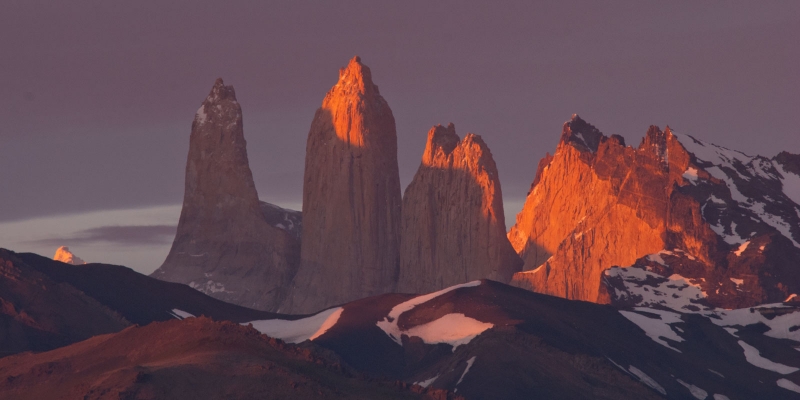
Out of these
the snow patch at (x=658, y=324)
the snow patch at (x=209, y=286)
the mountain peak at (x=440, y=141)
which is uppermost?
the mountain peak at (x=440, y=141)

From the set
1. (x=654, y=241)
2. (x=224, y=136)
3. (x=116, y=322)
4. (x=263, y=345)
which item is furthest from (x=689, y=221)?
(x=263, y=345)

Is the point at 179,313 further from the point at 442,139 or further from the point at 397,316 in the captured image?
the point at 442,139

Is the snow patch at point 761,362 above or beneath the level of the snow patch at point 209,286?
beneath

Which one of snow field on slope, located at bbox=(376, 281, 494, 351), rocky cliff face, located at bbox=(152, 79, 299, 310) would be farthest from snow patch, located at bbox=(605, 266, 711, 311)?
snow field on slope, located at bbox=(376, 281, 494, 351)

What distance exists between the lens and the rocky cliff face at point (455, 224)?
586 ft

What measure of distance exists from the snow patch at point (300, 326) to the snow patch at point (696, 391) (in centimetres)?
2678

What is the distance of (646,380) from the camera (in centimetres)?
11494

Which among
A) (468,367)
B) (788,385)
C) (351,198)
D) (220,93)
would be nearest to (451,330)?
(468,367)

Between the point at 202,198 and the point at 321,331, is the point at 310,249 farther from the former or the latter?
the point at 321,331

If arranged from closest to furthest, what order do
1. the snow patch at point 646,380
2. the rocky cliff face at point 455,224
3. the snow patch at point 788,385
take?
the snow patch at point 646,380
the snow patch at point 788,385
the rocky cliff face at point 455,224

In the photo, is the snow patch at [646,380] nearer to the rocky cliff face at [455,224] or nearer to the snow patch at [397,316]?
the snow patch at [397,316]

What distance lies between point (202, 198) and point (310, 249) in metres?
Answer: 17.5

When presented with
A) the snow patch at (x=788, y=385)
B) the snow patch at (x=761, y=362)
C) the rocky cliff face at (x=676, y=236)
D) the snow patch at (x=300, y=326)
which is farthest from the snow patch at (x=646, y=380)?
the rocky cliff face at (x=676, y=236)

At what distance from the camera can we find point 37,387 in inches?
2766
